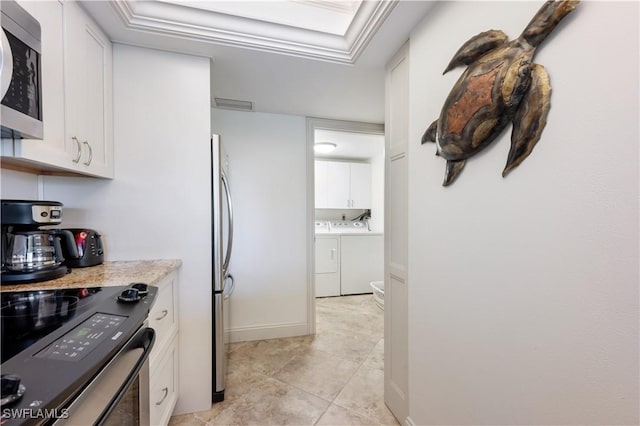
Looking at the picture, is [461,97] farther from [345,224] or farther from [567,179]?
[345,224]

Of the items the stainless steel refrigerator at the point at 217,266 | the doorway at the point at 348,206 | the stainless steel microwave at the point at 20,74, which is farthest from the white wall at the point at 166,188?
the doorway at the point at 348,206

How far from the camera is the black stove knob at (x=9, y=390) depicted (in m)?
0.41

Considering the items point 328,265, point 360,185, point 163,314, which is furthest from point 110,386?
point 360,185

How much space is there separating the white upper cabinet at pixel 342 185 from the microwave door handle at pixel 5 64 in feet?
12.1

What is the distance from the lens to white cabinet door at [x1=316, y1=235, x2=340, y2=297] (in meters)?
3.99

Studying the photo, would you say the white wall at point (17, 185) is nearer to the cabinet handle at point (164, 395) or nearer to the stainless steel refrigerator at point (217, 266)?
the stainless steel refrigerator at point (217, 266)

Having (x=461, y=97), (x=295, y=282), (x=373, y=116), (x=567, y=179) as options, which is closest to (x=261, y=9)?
(x=461, y=97)

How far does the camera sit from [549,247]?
79cm

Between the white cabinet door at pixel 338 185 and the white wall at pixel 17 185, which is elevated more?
the white cabinet door at pixel 338 185

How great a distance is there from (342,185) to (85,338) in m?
4.07

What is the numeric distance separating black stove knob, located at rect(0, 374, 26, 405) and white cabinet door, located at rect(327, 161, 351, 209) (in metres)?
4.10

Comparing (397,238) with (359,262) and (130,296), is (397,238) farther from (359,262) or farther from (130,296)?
(359,262)

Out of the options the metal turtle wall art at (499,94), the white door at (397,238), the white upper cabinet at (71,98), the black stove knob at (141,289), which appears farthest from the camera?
the white door at (397,238)

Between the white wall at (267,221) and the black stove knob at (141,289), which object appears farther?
the white wall at (267,221)
